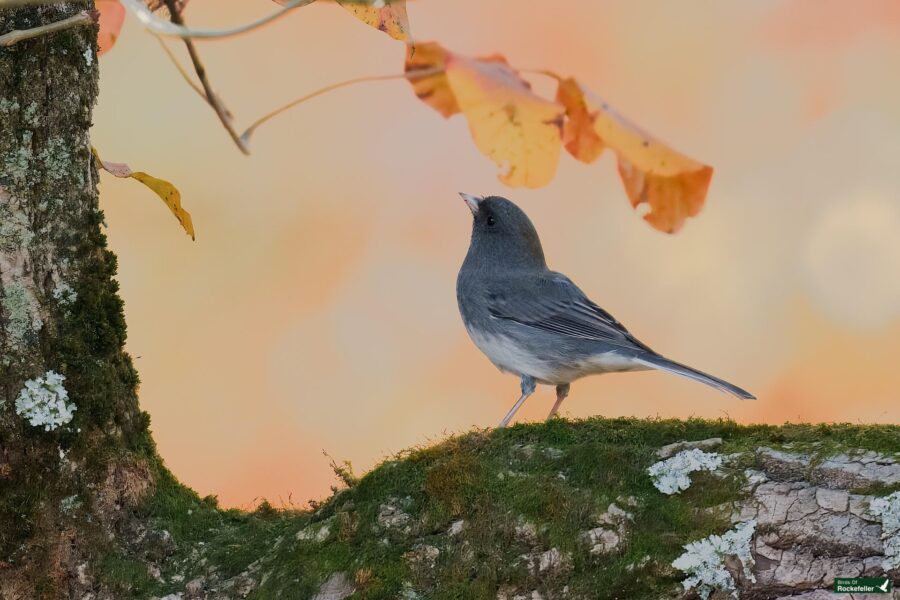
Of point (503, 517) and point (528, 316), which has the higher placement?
point (528, 316)

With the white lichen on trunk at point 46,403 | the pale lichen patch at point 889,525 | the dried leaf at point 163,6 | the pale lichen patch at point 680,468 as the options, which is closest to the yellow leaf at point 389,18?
the dried leaf at point 163,6

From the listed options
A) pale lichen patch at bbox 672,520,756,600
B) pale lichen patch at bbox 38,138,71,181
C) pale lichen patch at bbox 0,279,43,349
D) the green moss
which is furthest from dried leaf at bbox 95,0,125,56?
pale lichen patch at bbox 672,520,756,600

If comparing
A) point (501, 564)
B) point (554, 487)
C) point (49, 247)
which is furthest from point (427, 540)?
point (49, 247)

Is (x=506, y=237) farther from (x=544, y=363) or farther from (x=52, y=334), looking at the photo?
(x=52, y=334)

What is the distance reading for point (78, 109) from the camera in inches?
109

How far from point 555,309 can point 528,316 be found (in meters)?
0.12

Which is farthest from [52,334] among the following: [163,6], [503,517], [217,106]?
[503,517]

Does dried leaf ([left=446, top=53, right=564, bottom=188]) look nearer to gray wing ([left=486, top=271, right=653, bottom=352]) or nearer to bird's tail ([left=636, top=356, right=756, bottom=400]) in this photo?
bird's tail ([left=636, top=356, right=756, bottom=400])

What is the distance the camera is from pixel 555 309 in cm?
391

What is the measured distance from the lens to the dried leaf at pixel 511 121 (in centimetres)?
232

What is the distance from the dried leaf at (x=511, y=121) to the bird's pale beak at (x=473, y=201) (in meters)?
1.96

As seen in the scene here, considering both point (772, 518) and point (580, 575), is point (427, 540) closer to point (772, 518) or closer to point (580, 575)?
point (580, 575)

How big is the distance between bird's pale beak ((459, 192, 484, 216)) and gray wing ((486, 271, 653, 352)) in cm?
46

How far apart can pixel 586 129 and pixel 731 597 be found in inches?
49.3
